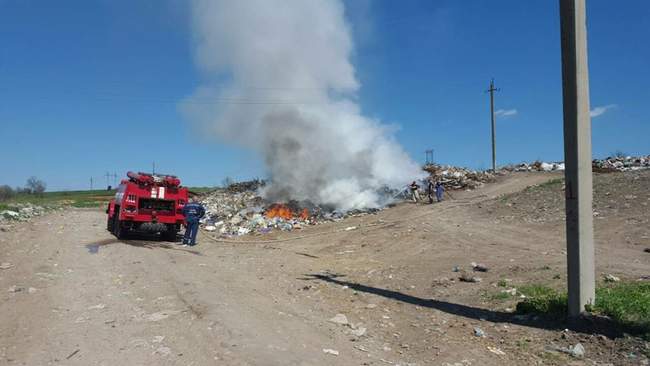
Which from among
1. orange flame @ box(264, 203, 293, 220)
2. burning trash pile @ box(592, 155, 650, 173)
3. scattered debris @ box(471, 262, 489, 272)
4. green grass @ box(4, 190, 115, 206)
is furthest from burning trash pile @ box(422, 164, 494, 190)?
green grass @ box(4, 190, 115, 206)

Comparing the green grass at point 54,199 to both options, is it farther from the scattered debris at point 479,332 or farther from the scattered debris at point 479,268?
the scattered debris at point 479,332

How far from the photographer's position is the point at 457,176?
3005cm

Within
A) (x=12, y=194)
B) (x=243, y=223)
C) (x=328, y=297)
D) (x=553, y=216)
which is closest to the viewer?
(x=328, y=297)

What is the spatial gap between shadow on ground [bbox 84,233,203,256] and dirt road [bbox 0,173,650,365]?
266 mm

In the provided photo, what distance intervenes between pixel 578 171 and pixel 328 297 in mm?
4244

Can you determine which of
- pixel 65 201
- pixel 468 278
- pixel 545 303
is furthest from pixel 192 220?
pixel 65 201

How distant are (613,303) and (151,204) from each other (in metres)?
14.9

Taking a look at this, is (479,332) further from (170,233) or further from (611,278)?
(170,233)

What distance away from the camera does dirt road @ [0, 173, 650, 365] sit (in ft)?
16.6

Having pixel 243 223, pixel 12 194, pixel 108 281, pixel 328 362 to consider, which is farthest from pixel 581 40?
pixel 12 194

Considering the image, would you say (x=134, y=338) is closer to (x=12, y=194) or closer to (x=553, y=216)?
(x=553, y=216)

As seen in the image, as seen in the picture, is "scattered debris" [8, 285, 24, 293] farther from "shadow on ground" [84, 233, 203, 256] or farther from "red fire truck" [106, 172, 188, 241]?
"red fire truck" [106, 172, 188, 241]

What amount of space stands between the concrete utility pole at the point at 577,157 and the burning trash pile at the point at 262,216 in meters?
15.5

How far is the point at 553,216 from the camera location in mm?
15141
